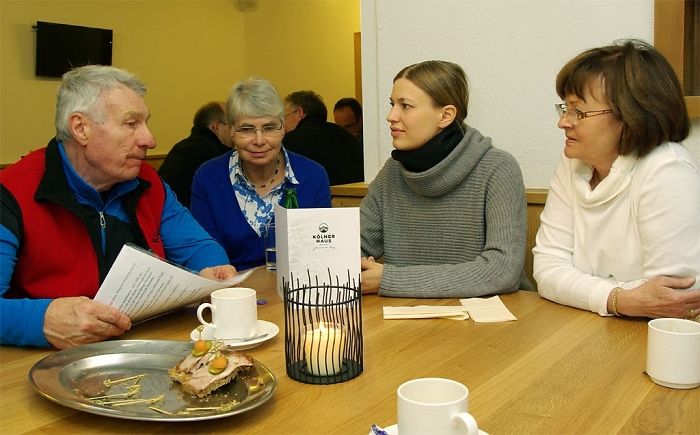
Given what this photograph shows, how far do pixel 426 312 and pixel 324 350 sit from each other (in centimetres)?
44

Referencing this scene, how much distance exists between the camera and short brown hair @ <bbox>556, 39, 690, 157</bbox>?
159cm

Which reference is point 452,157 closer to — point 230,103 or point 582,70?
point 582,70

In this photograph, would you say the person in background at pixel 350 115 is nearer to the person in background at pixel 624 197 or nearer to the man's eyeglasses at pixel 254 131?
the man's eyeglasses at pixel 254 131

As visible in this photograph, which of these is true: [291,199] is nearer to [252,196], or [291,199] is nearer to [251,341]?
[252,196]

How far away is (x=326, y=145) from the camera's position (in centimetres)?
393

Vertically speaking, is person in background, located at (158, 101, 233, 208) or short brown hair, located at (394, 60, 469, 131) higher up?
short brown hair, located at (394, 60, 469, 131)

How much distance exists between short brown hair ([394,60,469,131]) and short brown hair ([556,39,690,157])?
0.47 m

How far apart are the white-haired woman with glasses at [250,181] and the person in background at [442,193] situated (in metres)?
0.44

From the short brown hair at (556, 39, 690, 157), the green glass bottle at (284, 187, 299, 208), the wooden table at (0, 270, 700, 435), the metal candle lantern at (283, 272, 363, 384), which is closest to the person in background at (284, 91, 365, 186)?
the green glass bottle at (284, 187, 299, 208)

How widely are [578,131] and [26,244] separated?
4.35 feet

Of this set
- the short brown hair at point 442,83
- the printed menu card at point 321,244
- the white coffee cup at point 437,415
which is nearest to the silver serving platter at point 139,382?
the white coffee cup at point 437,415

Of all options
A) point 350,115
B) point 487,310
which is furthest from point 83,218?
point 350,115

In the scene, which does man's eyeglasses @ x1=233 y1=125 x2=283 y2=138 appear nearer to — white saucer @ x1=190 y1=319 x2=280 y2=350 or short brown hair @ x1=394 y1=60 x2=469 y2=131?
short brown hair @ x1=394 y1=60 x2=469 y2=131

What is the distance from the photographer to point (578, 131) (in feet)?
5.45
